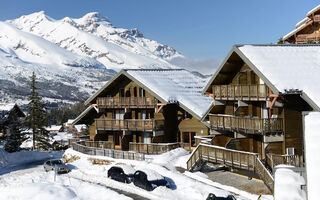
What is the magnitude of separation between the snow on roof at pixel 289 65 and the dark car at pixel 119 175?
13007 millimetres

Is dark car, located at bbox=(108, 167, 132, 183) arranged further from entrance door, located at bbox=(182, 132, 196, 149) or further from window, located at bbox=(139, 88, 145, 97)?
window, located at bbox=(139, 88, 145, 97)

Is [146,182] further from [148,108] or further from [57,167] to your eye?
[148,108]

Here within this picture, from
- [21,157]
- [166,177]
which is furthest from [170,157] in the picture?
[21,157]

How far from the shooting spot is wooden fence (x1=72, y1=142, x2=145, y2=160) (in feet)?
124

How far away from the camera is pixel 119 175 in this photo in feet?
104

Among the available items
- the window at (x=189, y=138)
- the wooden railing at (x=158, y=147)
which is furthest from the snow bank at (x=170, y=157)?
the window at (x=189, y=138)

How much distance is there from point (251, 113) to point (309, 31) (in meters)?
24.0

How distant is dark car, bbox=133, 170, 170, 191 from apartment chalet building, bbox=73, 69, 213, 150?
34.2 ft

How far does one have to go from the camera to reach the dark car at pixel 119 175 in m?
31.0

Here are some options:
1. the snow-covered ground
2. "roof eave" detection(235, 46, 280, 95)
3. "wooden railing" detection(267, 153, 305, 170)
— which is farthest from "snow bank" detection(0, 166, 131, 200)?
"roof eave" detection(235, 46, 280, 95)

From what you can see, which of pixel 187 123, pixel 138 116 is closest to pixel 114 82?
pixel 138 116

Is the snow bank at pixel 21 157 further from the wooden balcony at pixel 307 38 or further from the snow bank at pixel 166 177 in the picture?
the wooden balcony at pixel 307 38

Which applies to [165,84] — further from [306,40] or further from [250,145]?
[306,40]

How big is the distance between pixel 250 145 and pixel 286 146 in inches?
160
